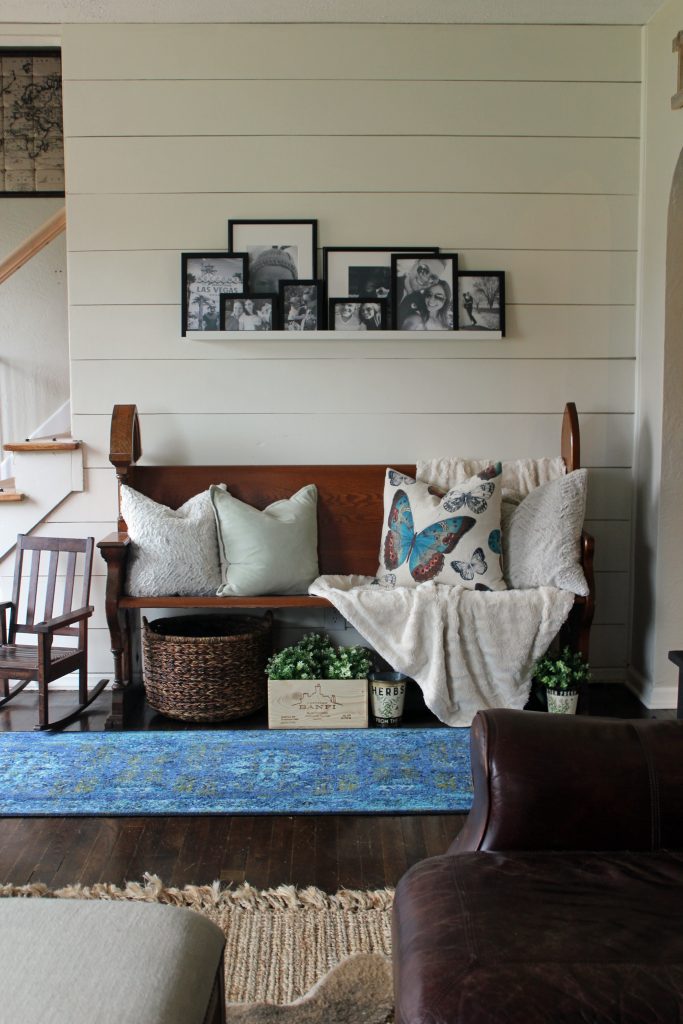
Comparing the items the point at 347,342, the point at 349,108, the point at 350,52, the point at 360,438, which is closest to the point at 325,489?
the point at 360,438

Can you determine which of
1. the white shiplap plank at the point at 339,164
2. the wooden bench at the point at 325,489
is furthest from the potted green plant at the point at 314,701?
the white shiplap plank at the point at 339,164

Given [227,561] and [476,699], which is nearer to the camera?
[476,699]

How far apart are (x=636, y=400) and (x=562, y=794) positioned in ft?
8.44

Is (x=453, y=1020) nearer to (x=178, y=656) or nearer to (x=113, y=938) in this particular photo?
(x=113, y=938)

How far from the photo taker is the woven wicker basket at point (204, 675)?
3244 millimetres

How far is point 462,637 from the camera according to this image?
3199 millimetres

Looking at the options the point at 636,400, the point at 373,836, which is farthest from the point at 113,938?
the point at 636,400

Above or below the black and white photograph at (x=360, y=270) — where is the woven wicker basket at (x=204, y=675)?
below

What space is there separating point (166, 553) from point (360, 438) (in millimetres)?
968

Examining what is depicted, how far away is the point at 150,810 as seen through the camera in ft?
8.33

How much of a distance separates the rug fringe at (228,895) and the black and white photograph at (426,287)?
Answer: 2.34 metres

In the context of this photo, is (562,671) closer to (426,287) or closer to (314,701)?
(314,701)

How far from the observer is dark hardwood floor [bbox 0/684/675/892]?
7.20ft

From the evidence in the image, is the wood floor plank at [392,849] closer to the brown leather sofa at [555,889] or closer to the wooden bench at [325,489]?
the brown leather sofa at [555,889]
